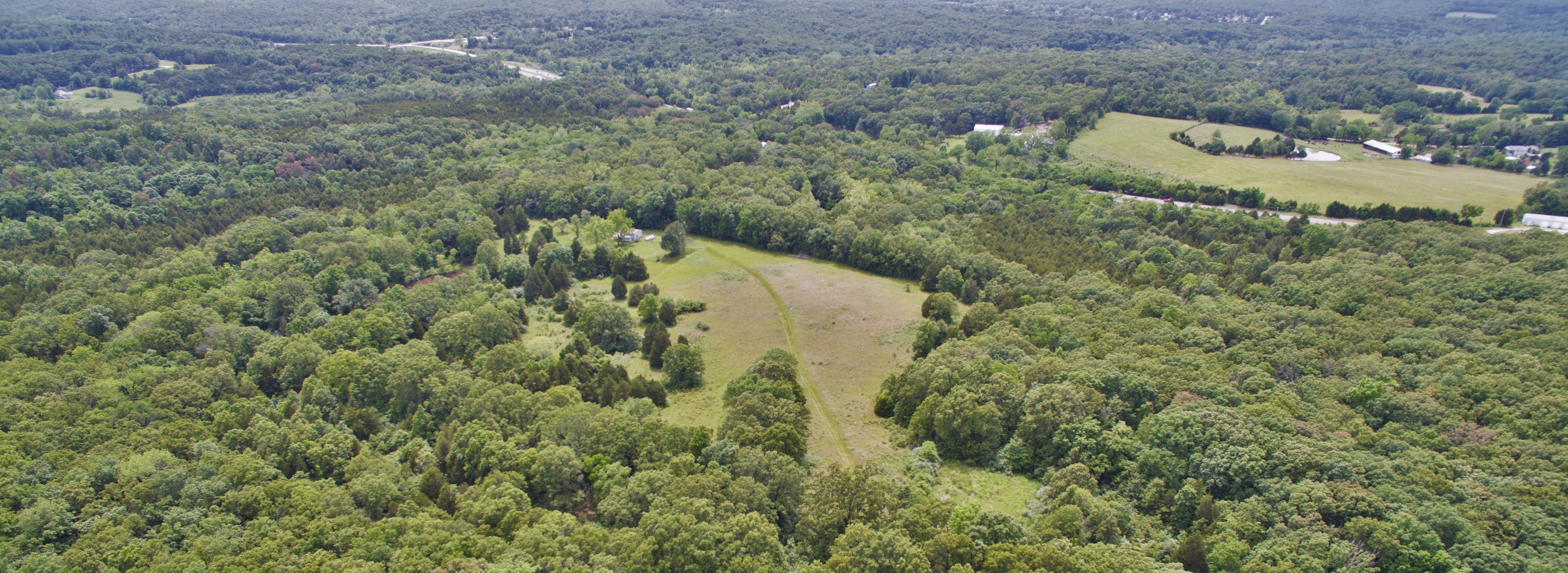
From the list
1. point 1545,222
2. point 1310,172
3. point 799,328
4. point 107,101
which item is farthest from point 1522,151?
point 107,101

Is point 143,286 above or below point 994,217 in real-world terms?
below

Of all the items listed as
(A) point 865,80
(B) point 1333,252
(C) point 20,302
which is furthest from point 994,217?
(C) point 20,302

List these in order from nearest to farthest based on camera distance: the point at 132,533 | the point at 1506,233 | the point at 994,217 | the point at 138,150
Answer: the point at 132,533 < the point at 1506,233 < the point at 994,217 < the point at 138,150

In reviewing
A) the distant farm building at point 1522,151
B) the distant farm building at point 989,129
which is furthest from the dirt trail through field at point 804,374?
the distant farm building at point 1522,151

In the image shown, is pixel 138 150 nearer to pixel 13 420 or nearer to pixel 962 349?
pixel 13 420

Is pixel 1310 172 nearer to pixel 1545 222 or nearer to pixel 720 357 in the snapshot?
pixel 1545 222

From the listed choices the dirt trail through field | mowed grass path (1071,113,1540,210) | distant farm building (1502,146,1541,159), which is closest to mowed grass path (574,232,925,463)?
the dirt trail through field

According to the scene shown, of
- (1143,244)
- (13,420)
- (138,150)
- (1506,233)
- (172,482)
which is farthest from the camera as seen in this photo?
(138,150)
